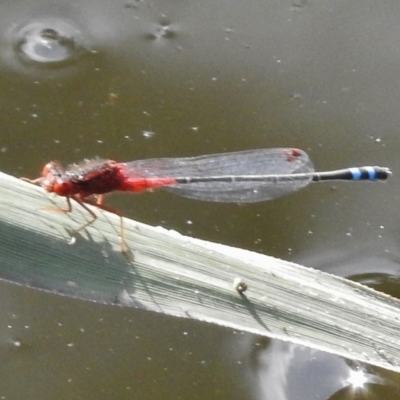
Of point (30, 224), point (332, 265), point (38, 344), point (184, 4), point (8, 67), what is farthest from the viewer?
point (184, 4)

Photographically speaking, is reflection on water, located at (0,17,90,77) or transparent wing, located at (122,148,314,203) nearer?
transparent wing, located at (122,148,314,203)

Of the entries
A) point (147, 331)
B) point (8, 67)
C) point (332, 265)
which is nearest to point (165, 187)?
point (147, 331)

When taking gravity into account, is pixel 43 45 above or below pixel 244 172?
above

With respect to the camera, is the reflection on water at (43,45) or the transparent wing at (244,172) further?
the reflection on water at (43,45)

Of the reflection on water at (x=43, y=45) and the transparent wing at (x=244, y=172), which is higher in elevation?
the reflection on water at (x=43, y=45)

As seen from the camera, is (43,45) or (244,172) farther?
(43,45)

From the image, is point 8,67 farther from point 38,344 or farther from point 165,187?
point 38,344

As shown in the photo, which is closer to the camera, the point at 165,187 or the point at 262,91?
the point at 165,187

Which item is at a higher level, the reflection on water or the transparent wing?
the reflection on water
